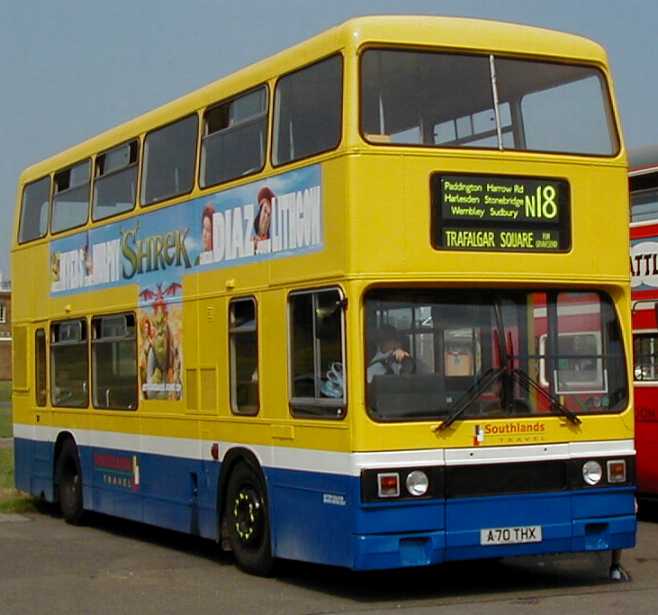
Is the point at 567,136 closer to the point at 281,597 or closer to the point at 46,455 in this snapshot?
the point at 281,597

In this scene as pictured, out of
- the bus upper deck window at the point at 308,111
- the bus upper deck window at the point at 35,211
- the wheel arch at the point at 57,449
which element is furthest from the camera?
the bus upper deck window at the point at 35,211

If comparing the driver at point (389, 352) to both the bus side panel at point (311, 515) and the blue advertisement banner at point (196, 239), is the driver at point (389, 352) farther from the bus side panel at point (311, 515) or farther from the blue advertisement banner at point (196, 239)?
the blue advertisement banner at point (196, 239)

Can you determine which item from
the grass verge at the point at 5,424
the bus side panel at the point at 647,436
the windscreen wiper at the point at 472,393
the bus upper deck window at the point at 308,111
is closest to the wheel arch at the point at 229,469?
the windscreen wiper at the point at 472,393

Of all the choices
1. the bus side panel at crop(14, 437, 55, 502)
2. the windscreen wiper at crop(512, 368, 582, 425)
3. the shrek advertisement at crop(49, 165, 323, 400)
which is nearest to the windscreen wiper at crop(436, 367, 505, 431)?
the windscreen wiper at crop(512, 368, 582, 425)

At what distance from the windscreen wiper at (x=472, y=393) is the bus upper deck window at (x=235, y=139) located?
2.73m

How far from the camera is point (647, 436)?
16.8m

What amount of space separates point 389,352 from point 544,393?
52.4 inches

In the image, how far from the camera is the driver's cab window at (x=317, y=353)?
1140 centimetres

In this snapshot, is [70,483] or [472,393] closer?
[472,393]

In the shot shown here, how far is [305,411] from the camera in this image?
1192 cm

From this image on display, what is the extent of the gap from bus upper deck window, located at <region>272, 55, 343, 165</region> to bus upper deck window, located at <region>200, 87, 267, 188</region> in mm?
291

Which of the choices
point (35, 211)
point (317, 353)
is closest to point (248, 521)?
point (317, 353)

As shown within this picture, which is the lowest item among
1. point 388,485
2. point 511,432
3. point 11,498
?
point 11,498

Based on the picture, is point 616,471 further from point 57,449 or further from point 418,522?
point 57,449
